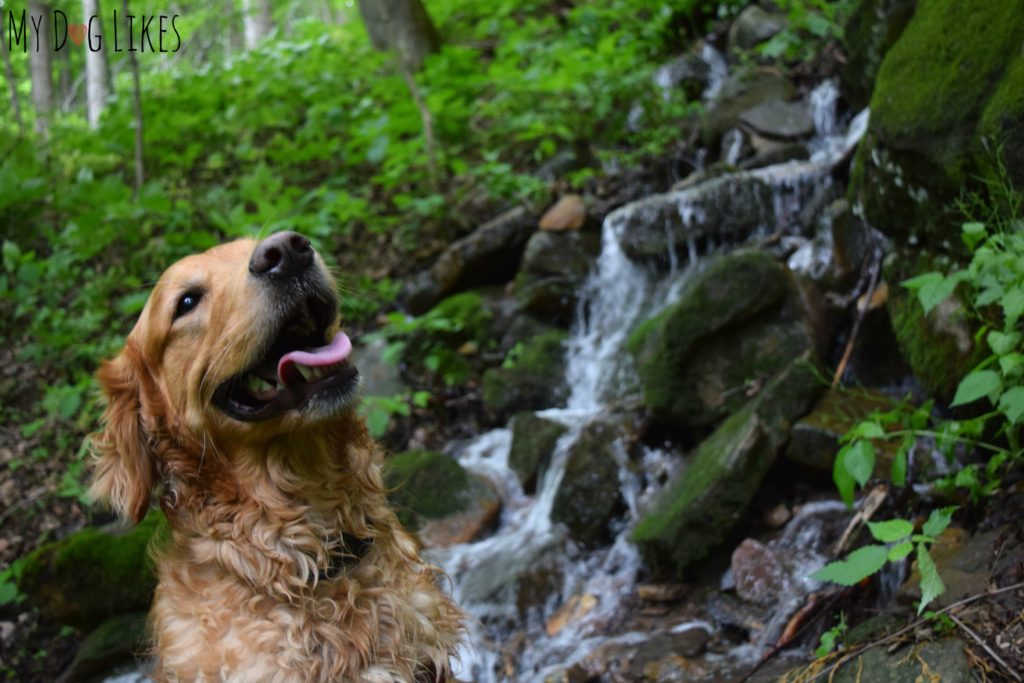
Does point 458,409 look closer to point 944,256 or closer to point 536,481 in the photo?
point 536,481

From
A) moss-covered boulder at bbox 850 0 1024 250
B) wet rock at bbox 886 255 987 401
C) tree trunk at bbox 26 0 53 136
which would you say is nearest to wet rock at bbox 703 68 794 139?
moss-covered boulder at bbox 850 0 1024 250

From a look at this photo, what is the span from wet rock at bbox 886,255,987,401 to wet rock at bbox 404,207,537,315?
4.52m

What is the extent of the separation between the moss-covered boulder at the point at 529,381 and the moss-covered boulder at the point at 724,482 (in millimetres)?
2411

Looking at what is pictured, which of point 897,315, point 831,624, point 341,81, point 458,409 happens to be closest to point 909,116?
point 897,315

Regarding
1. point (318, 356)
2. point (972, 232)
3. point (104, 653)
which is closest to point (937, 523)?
point (972, 232)

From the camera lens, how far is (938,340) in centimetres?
375

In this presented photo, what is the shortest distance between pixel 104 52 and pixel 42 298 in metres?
8.11

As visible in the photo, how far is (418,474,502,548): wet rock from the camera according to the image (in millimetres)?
5520

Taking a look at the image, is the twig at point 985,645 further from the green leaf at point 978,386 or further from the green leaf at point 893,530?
the green leaf at point 978,386

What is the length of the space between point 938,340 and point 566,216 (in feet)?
15.0

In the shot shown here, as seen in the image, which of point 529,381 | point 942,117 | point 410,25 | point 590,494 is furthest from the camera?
point 410,25

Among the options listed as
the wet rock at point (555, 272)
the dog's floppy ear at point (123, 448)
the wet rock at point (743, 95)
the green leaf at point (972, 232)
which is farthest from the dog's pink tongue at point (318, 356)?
the wet rock at point (743, 95)

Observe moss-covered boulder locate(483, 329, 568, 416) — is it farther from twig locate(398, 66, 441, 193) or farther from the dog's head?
the dog's head

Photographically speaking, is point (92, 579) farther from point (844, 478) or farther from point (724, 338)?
point (844, 478)
